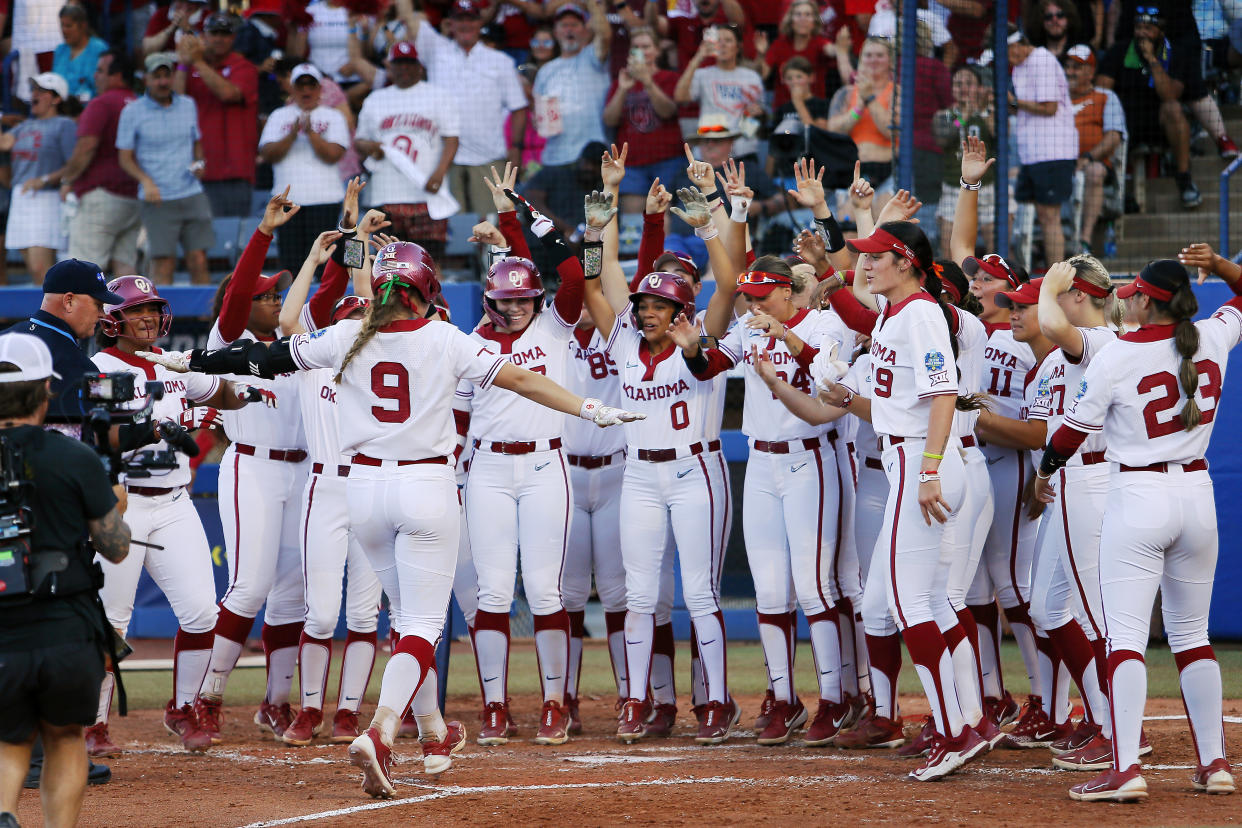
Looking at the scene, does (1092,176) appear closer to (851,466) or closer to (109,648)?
(851,466)

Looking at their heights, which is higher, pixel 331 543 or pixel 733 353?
pixel 733 353

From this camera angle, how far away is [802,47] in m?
11.1

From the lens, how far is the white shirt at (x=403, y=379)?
17.8 ft

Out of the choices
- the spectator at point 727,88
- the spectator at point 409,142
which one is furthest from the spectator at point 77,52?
the spectator at point 727,88

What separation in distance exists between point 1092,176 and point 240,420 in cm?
643

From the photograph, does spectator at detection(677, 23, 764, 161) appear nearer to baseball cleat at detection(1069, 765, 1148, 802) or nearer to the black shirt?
baseball cleat at detection(1069, 765, 1148, 802)

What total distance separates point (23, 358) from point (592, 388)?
11.5 feet

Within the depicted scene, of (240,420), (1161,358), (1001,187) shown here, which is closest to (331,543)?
(240,420)

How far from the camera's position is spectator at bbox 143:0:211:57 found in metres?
12.3

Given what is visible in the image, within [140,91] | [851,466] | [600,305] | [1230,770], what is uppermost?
[140,91]

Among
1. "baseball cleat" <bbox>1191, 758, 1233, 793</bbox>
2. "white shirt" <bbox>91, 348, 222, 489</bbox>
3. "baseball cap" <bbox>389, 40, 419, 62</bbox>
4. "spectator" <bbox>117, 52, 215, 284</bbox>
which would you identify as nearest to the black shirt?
"white shirt" <bbox>91, 348, 222, 489</bbox>

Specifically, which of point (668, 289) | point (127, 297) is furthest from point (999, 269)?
point (127, 297)

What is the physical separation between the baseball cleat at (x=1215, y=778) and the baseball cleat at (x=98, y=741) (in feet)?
15.7

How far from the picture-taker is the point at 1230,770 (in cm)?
557
